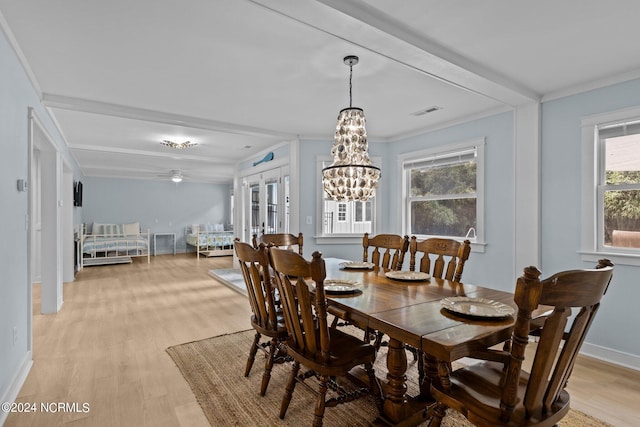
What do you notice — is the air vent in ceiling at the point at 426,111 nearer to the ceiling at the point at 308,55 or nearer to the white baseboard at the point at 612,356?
the ceiling at the point at 308,55

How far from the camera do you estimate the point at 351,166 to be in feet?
7.23

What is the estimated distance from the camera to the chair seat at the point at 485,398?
1194 mm

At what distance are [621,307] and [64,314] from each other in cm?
564

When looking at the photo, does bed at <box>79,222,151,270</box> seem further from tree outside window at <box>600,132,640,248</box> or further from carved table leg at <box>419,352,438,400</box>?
tree outside window at <box>600,132,640,248</box>

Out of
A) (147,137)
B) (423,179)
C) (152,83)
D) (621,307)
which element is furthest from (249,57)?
(621,307)

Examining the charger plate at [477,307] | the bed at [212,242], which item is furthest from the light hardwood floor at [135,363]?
the bed at [212,242]

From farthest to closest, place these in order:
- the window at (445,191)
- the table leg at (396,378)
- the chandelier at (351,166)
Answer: the window at (445,191) → the chandelier at (351,166) → the table leg at (396,378)

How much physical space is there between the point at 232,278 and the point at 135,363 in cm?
304

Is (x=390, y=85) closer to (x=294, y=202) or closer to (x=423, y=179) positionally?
(x=423, y=179)

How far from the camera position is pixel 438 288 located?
2.08m

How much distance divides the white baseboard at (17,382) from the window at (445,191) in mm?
4096

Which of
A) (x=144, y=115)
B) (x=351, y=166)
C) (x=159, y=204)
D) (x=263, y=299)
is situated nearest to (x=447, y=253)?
A: (x=351, y=166)

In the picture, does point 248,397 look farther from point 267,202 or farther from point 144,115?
point 267,202

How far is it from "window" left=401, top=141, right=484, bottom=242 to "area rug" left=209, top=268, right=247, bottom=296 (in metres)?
2.60
